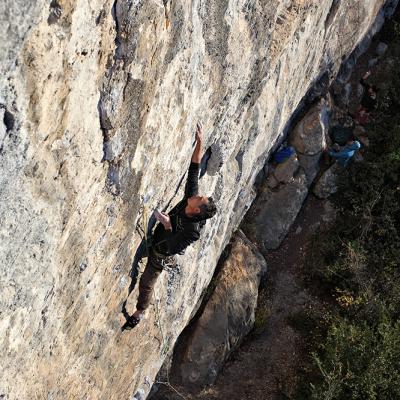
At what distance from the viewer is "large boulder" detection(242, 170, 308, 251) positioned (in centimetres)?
1152

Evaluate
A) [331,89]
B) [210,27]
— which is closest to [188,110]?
[210,27]

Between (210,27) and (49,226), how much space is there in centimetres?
265

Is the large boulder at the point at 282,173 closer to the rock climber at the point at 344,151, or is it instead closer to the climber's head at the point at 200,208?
the rock climber at the point at 344,151

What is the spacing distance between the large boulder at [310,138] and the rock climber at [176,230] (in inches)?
240

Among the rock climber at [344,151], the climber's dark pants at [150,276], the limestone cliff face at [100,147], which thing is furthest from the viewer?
the rock climber at [344,151]

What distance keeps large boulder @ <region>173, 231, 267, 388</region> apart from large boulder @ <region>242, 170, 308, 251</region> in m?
0.87

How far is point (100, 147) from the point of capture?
4.05 meters

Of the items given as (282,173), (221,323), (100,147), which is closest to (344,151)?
(282,173)

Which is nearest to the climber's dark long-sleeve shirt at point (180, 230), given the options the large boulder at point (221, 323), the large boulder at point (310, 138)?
the large boulder at point (221, 323)

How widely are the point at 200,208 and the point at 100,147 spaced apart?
168 cm

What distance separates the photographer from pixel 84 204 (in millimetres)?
4168

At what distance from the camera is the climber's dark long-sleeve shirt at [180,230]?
561 cm

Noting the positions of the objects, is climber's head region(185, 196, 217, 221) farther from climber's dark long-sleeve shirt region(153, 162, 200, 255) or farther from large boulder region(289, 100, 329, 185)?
large boulder region(289, 100, 329, 185)

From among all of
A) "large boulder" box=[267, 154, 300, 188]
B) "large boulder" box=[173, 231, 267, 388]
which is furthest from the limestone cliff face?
"large boulder" box=[267, 154, 300, 188]
